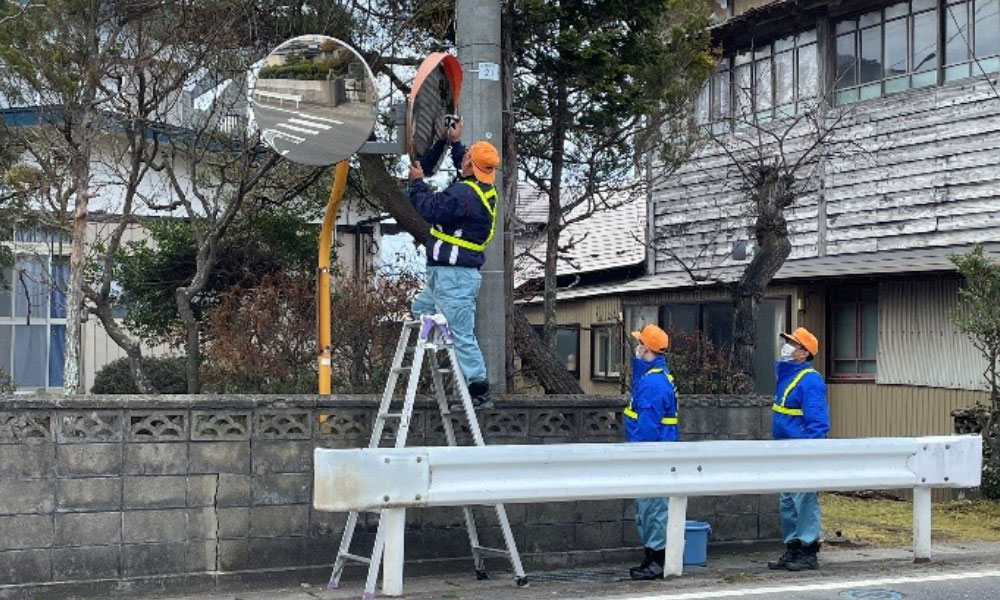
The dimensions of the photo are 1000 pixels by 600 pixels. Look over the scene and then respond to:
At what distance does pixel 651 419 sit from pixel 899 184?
388 inches

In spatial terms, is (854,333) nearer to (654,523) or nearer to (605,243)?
(605,243)

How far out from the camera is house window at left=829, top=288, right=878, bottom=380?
60.0 ft

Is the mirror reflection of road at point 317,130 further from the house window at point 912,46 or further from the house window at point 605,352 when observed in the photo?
the house window at point 605,352

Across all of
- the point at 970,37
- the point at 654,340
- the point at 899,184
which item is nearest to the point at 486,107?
the point at 654,340

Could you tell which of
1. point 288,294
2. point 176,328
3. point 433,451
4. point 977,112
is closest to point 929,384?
point 977,112

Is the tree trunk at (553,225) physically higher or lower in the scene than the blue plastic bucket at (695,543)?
higher

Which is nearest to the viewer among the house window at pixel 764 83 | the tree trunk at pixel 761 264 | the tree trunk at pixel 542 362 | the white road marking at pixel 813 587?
the white road marking at pixel 813 587

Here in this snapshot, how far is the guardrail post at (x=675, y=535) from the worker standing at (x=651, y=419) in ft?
0.58

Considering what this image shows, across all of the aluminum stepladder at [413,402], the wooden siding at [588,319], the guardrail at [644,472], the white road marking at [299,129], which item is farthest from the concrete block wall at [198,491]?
the wooden siding at [588,319]

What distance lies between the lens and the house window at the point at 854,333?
18283 mm

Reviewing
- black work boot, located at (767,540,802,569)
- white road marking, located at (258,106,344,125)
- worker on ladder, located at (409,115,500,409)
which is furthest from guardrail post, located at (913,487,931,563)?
white road marking, located at (258,106,344,125)

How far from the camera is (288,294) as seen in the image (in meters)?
13.3

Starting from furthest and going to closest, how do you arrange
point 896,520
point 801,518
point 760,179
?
1. point 760,179
2. point 896,520
3. point 801,518

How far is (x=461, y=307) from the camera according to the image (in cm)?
877
